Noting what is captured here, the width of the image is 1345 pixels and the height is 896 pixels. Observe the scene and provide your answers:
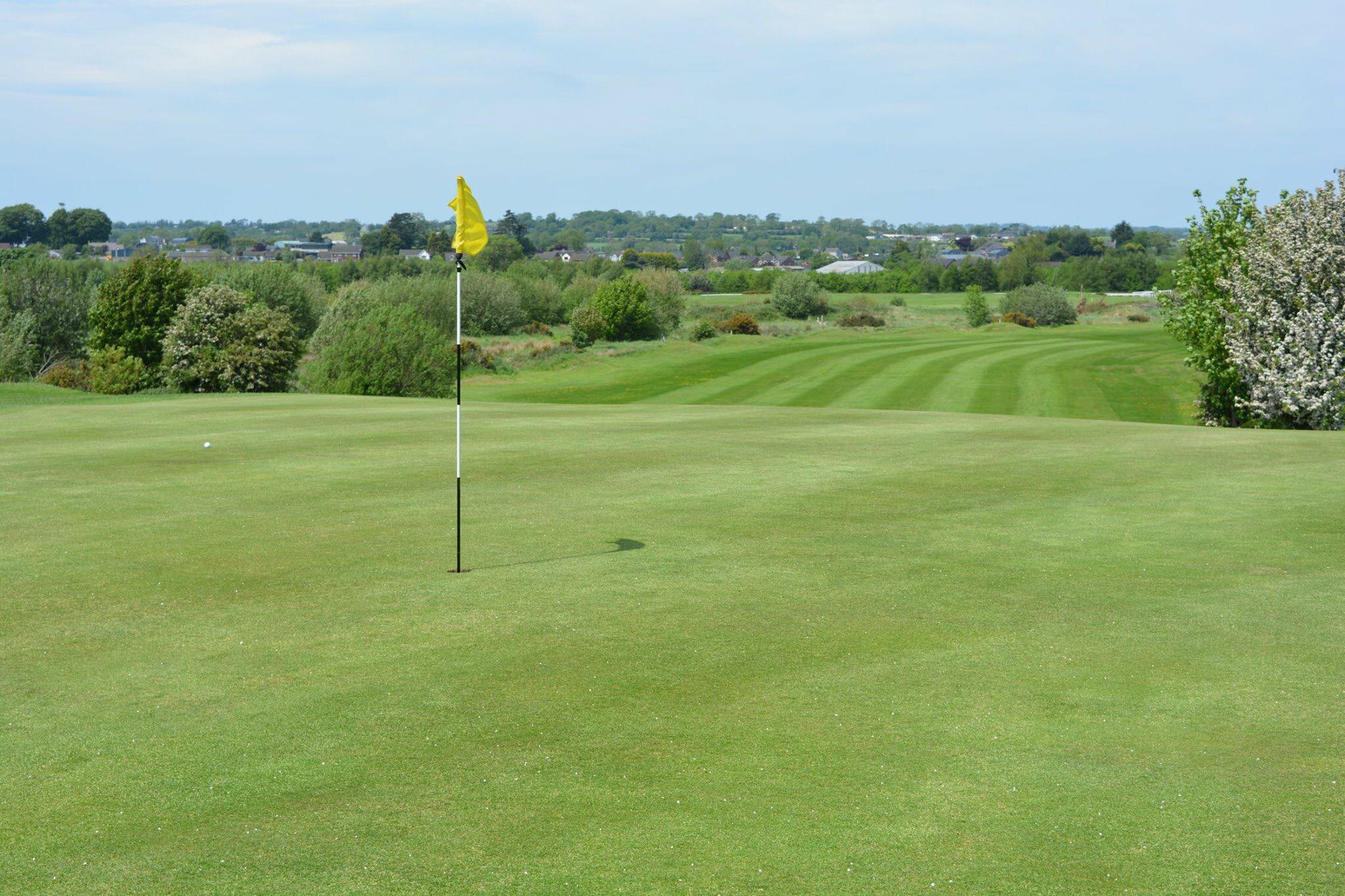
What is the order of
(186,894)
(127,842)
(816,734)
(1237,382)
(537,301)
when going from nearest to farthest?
(186,894) < (127,842) < (816,734) < (1237,382) < (537,301)

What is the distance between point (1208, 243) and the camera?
151 feet

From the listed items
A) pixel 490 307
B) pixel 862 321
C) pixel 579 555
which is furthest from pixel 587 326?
pixel 579 555

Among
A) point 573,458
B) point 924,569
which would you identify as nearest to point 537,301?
point 573,458

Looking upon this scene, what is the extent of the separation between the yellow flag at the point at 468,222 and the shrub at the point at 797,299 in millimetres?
134611

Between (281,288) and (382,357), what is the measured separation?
3707cm

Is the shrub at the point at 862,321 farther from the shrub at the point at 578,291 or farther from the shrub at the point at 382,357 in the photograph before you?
the shrub at the point at 382,357

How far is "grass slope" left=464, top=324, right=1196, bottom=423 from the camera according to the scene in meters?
68.8

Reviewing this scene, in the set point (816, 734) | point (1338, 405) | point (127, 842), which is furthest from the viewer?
point (1338, 405)

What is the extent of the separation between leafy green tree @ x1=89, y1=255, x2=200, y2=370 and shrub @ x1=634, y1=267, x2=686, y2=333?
207 ft

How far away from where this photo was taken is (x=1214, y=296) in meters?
45.5

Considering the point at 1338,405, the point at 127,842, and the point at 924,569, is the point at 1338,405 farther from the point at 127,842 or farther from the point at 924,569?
the point at 127,842

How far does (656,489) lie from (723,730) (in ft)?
36.3

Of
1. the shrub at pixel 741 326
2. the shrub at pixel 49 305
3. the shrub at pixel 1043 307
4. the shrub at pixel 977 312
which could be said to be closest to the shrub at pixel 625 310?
the shrub at pixel 741 326

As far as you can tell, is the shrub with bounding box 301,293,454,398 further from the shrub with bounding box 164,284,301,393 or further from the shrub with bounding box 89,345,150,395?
the shrub with bounding box 89,345,150,395
